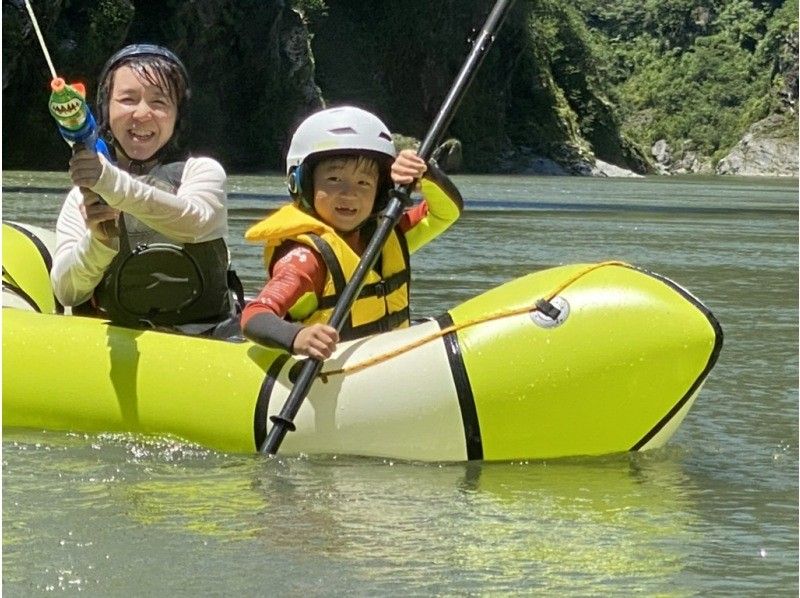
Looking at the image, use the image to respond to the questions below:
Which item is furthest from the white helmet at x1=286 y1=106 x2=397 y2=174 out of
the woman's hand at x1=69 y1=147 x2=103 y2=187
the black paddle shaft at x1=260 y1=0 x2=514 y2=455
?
the woman's hand at x1=69 y1=147 x2=103 y2=187

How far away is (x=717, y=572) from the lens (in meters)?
3.17

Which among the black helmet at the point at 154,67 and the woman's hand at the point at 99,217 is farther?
the black helmet at the point at 154,67

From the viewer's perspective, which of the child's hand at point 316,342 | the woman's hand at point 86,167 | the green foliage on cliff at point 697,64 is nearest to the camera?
the woman's hand at point 86,167

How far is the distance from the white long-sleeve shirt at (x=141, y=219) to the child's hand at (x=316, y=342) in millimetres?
509

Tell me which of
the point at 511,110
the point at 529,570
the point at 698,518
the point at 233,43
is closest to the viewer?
the point at 529,570

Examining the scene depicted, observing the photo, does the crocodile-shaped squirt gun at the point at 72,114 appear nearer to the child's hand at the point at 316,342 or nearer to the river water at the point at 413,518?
the child's hand at the point at 316,342

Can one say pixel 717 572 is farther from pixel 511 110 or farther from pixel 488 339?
pixel 511 110

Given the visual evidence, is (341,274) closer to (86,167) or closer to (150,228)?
(150,228)

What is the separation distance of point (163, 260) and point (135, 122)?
0.40 m

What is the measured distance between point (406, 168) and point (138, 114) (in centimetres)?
77

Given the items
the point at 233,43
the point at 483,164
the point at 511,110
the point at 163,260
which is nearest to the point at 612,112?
the point at 511,110

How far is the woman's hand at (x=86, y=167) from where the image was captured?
3869 mm

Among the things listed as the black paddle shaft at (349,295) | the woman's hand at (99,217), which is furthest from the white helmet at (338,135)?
the woman's hand at (99,217)

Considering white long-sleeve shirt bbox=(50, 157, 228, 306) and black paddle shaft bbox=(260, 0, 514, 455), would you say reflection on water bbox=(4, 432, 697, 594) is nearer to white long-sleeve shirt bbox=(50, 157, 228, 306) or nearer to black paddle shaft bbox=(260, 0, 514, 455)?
black paddle shaft bbox=(260, 0, 514, 455)
